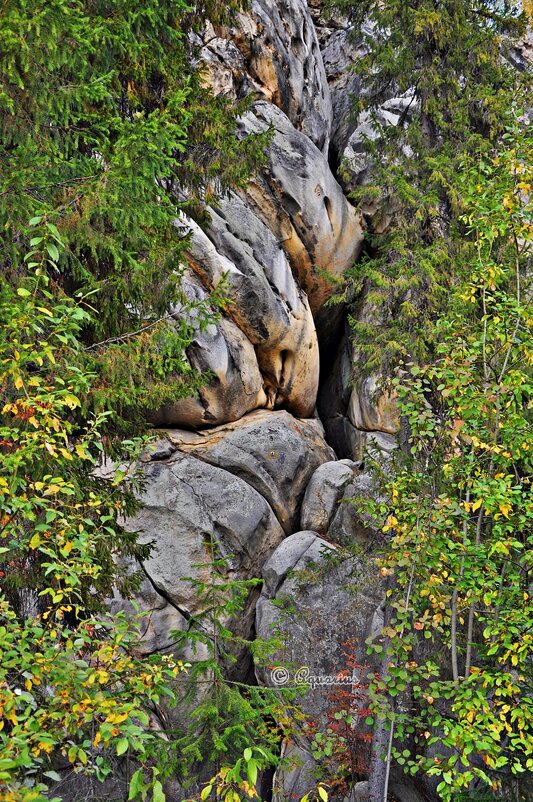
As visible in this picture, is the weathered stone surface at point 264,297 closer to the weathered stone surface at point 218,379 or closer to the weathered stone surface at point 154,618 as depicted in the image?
the weathered stone surface at point 218,379

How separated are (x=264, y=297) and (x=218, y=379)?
7.04 feet

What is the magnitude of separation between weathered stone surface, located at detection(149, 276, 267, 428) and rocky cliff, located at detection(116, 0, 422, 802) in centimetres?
3

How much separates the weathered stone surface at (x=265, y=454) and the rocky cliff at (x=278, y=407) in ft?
0.13

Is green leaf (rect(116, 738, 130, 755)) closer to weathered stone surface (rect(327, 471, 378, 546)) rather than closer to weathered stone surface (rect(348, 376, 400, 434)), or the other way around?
weathered stone surface (rect(327, 471, 378, 546))

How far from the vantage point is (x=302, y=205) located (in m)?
15.5

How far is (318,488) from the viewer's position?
13984mm

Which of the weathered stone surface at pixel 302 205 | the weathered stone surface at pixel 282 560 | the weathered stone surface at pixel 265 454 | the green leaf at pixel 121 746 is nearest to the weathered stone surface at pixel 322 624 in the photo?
the weathered stone surface at pixel 282 560

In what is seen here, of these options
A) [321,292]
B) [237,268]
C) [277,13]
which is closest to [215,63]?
[277,13]

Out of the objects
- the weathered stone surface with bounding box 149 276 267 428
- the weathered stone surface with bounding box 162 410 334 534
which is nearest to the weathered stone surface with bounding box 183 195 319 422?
the weathered stone surface with bounding box 149 276 267 428

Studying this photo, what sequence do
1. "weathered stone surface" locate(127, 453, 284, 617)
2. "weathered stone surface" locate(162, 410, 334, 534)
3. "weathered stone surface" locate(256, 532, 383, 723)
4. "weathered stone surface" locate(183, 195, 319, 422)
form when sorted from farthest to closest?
"weathered stone surface" locate(183, 195, 319, 422) → "weathered stone surface" locate(162, 410, 334, 534) → "weathered stone surface" locate(127, 453, 284, 617) → "weathered stone surface" locate(256, 532, 383, 723)

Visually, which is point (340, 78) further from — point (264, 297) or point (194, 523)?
point (194, 523)

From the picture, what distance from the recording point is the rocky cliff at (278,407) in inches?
458

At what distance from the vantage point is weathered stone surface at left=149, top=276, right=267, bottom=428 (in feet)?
42.7

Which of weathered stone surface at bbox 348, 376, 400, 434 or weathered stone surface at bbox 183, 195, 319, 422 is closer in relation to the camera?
weathered stone surface at bbox 183, 195, 319, 422
